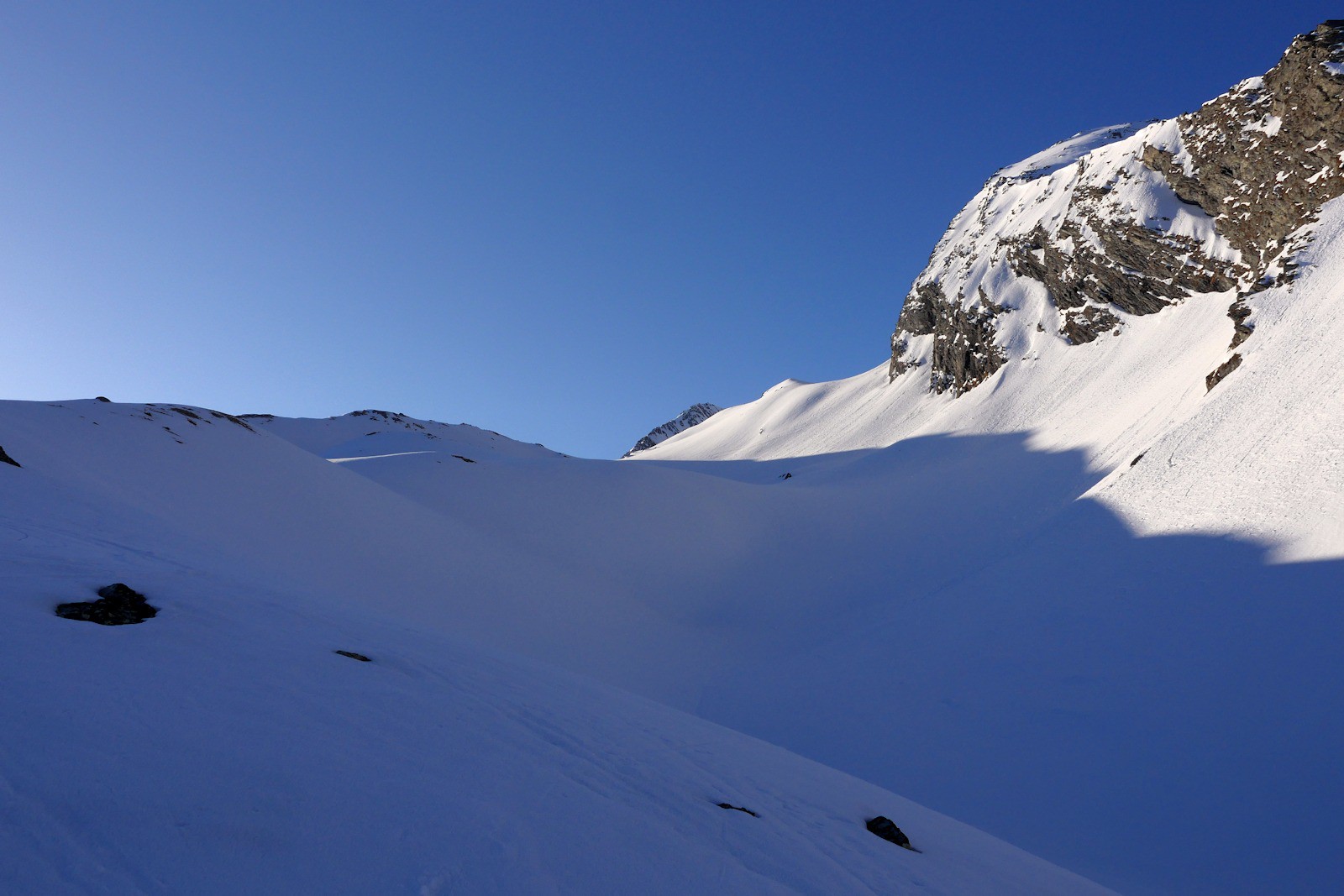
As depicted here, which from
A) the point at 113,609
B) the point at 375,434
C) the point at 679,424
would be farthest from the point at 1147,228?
the point at 679,424

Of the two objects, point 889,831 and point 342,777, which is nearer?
point 342,777

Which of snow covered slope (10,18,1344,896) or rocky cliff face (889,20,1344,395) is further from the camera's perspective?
rocky cliff face (889,20,1344,395)

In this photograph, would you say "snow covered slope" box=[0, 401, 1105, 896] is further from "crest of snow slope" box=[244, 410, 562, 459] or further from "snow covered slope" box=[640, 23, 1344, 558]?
"crest of snow slope" box=[244, 410, 562, 459]

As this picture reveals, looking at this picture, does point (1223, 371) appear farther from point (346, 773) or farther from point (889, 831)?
point (346, 773)

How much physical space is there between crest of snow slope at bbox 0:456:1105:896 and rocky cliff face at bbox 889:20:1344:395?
2534cm

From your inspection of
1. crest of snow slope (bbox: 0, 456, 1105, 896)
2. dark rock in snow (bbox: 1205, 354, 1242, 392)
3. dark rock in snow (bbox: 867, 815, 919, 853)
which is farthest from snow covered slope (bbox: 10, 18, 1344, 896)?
dark rock in snow (bbox: 1205, 354, 1242, 392)

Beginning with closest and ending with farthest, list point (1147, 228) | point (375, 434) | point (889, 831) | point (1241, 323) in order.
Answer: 1. point (889, 831)
2. point (1241, 323)
3. point (1147, 228)
4. point (375, 434)

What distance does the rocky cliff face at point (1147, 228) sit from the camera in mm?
28141

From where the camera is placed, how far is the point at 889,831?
616 centimetres

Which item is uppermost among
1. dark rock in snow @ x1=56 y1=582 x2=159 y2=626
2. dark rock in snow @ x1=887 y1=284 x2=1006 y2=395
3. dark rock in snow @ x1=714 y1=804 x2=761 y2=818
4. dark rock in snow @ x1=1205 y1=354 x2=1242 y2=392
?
dark rock in snow @ x1=887 y1=284 x2=1006 y2=395

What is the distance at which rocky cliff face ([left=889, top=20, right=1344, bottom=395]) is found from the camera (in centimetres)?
2814

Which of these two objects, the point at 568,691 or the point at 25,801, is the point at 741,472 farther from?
the point at 25,801

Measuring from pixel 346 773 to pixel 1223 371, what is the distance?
25926 millimetres

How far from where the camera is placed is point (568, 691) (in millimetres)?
7355
